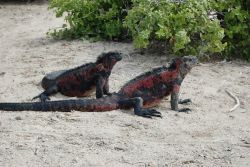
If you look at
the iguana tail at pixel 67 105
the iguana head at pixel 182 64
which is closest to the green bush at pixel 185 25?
the iguana head at pixel 182 64

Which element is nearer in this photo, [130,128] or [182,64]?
[130,128]

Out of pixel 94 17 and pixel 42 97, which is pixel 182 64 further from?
pixel 94 17

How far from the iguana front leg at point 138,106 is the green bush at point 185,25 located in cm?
178

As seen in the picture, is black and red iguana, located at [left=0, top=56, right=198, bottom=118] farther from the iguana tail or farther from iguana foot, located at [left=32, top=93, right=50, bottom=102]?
iguana foot, located at [left=32, top=93, right=50, bottom=102]

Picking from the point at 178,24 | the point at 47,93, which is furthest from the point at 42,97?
the point at 178,24

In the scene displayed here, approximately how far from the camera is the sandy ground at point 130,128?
4.44 metres

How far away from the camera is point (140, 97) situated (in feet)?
19.0

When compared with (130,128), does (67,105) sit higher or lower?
higher

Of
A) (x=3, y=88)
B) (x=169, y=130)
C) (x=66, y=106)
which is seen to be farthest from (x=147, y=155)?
(x=3, y=88)

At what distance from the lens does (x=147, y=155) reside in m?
4.52

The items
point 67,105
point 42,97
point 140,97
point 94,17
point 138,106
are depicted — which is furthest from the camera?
point 94,17

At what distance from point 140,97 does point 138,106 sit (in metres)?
0.19

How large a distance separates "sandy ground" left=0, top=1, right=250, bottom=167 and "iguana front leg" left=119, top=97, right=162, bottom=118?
3.3 inches

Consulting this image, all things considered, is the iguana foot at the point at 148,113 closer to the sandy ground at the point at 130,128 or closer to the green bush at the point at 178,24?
the sandy ground at the point at 130,128
